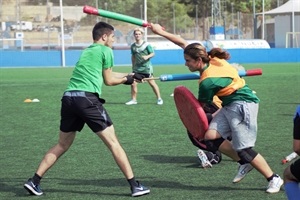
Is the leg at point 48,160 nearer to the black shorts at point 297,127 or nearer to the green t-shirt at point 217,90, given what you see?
the green t-shirt at point 217,90

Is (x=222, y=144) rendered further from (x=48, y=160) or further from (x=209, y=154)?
(x=48, y=160)

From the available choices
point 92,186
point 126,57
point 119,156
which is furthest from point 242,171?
point 126,57

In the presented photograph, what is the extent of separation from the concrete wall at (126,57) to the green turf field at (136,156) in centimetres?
2478

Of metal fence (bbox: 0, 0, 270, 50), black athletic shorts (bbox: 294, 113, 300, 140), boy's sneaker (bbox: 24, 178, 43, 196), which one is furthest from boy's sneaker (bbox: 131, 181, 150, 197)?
metal fence (bbox: 0, 0, 270, 50)

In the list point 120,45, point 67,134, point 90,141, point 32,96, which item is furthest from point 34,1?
point 67,134

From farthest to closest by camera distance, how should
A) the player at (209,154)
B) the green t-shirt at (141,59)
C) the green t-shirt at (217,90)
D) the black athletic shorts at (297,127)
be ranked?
the green t-shirt at (141,59) → the player at (209,154) → the green t-shirt at (217,90) → the black athletic shorts at (297,127)

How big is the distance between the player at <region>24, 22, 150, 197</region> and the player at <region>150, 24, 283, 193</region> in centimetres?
86

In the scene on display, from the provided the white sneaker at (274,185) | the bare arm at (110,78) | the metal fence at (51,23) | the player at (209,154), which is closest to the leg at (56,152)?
the bare arm at (110,78)

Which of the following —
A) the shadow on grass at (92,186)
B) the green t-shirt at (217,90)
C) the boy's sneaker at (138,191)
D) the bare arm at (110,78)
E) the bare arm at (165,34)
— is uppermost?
the bare arm at (165,34)

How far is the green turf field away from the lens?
7.75 m

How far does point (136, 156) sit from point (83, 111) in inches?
103

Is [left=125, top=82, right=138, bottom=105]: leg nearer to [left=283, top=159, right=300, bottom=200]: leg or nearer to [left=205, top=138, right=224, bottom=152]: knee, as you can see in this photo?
[left=205, top=138, right=224, bottom=152]: knee

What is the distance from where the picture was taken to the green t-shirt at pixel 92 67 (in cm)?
755

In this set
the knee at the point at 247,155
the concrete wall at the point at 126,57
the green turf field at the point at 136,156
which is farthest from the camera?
the concrete wall at the point at 126,57
